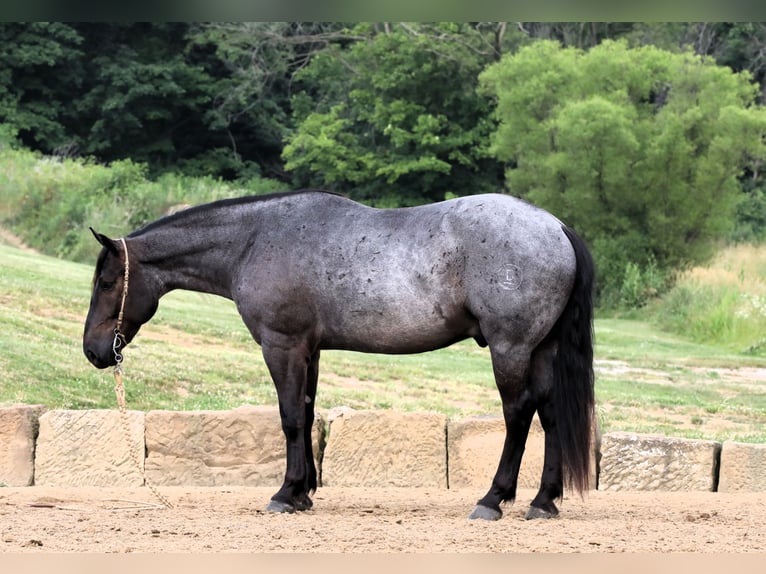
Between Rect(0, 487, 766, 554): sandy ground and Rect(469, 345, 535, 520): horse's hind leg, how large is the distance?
139 mm

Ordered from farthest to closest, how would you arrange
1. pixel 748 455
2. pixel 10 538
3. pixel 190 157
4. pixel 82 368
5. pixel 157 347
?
pixel 190 157 < pixel 157 347 < pixel 82 368 < pixel 748 455 < pixel 10 538

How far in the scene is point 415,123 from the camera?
32531 millimetres

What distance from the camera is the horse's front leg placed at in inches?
271

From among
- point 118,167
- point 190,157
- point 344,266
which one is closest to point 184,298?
point 118,167

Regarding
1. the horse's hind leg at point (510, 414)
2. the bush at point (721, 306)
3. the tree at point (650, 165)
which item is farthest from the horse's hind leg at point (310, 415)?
the tree at point (650, 165)

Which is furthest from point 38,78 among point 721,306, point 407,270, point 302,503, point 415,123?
point 407,270

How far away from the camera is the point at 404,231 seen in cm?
674

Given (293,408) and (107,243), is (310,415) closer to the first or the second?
(293,408)

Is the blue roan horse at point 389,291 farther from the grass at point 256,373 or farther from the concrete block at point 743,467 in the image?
the grass at point 256,373

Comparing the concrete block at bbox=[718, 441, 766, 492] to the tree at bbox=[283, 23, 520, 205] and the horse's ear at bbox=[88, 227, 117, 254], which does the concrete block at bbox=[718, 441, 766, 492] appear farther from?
the tree at bbox=[283, 23, 520, 205]

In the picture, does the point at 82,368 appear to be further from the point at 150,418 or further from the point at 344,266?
the point at 344,266

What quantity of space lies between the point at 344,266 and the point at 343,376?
7.29 m

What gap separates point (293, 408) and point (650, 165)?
1883 centimetres

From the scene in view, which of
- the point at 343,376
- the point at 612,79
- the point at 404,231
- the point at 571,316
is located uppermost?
the point at 612,79
